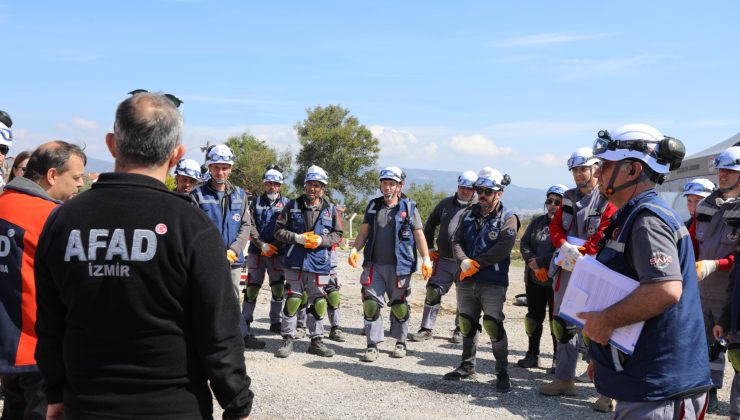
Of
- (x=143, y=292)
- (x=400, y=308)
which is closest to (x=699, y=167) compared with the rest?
(x=400, y=308)

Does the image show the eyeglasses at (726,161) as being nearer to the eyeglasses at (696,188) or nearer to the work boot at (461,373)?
the eyeglasses at (696,188)

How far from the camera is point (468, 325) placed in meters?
7.58

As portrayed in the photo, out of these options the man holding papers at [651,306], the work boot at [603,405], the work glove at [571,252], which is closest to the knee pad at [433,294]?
the work boot at [603,405]

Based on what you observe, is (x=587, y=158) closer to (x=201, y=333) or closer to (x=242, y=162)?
(x=201, y=333)

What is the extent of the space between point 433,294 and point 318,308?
6.43ft

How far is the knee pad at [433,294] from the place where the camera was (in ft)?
32.8

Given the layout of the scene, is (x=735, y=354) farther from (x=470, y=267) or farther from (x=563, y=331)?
(x=470, y=267)

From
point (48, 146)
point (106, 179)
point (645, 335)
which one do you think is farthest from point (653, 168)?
point (48, 146)

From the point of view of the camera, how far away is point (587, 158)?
728 centimetres

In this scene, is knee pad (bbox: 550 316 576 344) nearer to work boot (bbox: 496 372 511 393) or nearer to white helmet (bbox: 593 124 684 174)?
work boot (bbox: 496 372 511 393)

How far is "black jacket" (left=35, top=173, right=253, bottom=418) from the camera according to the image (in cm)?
235

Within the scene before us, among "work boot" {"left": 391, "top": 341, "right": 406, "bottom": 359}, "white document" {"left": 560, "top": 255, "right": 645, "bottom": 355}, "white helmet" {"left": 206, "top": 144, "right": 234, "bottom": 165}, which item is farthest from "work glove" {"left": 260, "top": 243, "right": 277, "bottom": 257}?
"white document" {"left": 560, "top": 255, "right": 645, "bottom": 355}

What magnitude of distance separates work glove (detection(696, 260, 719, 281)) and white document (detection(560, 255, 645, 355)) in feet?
11.3

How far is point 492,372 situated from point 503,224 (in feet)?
6.50
